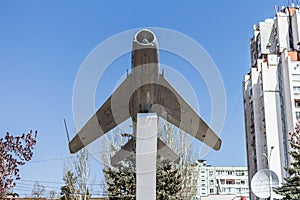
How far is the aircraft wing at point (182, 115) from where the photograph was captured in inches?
332

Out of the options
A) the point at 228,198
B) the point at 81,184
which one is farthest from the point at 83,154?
the point at 228,198

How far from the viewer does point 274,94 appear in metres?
34.3

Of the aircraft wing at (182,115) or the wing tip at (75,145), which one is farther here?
the wing tip at (75,145)

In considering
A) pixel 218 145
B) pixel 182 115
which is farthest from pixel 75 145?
pixel 218 145

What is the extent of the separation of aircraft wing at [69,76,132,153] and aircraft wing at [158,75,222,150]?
0.76 metres

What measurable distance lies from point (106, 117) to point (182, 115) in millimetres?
1796

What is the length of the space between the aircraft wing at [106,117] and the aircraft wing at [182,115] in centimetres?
76

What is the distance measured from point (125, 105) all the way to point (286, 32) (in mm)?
33089

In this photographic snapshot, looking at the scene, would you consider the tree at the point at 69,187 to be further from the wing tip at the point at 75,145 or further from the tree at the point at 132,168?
the wing tip at the point at 75,145

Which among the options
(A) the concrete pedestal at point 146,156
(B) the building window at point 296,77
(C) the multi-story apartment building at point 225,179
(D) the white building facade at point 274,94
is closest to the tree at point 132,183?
(A) the concrete pedestal at point 146,156

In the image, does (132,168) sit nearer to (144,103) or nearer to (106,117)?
(106,117)

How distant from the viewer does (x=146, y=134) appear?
7.80 meters

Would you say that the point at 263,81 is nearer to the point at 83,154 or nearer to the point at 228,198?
the point at 228,198

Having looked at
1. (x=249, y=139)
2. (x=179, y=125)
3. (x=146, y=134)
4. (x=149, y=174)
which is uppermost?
(x=249, y=139)
